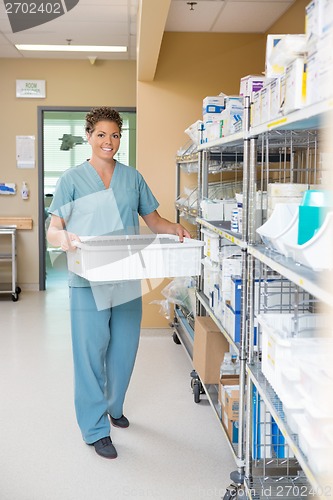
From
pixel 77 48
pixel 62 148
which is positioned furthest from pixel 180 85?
pixel 62 148

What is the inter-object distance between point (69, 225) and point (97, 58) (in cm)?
455

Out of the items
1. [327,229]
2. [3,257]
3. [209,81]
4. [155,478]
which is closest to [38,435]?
[155,478]

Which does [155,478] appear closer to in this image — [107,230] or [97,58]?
[107,230]

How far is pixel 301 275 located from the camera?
177cm

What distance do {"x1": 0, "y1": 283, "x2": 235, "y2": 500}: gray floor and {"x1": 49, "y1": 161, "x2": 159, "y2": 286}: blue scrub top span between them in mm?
884

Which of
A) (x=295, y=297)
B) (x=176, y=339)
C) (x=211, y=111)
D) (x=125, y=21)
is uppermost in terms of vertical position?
(x=125, y=21)

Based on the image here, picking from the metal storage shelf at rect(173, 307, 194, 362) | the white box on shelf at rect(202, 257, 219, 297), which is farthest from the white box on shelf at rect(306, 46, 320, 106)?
the metal storage shelf at rect(173, 307, 194, 362)

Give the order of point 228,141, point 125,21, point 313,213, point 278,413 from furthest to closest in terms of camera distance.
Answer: point 125,21, point 228,141, point 278,413, point 313,213

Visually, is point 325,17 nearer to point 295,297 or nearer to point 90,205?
point 295,297

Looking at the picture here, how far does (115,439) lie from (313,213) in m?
2.01

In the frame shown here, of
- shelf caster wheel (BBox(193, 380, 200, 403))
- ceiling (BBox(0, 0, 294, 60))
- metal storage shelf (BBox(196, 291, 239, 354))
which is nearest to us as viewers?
metal storage shelf (BBox(196, 291, 239, 354))

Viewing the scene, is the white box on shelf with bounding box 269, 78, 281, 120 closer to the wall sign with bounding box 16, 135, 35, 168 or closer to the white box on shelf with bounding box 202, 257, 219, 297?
the white box on shelf with bounding box 202, 257, 219, 297

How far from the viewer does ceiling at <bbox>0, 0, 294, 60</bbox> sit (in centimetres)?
481

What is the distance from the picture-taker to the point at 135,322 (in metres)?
3.29
